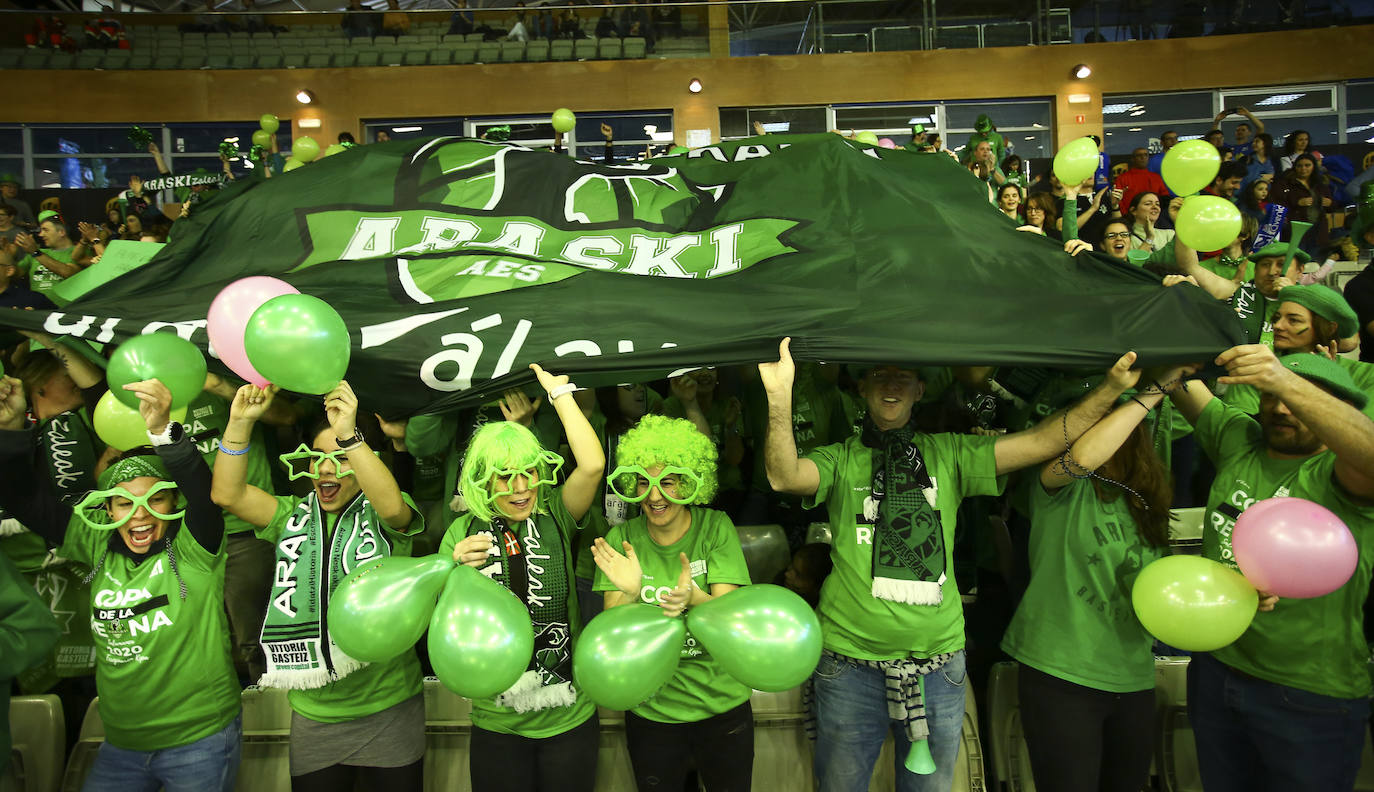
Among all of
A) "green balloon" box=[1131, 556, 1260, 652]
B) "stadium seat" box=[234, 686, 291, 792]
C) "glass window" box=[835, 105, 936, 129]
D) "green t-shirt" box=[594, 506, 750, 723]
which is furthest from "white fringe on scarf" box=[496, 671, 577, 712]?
"glass window" box=[835, 105, 936, 129]

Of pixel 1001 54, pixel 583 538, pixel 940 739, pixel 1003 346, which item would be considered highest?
pixel 1001 54

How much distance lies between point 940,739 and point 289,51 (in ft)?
49.2

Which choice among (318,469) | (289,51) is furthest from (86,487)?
(289,51)

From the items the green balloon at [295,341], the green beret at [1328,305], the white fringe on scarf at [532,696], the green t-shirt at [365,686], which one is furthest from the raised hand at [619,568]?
the green beret at [1328,305]

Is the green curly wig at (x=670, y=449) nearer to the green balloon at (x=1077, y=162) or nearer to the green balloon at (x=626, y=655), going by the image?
the green balloon at (x=626, y=655)

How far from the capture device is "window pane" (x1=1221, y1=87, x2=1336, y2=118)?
1330 centimetres

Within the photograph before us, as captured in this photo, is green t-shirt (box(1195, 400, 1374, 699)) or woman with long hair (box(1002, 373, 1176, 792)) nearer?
green t-shirt (box(1195, 400, 1374, 699))

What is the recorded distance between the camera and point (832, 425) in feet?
13.5

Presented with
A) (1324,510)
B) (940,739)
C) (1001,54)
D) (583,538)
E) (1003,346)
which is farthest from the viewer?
(1001,54)

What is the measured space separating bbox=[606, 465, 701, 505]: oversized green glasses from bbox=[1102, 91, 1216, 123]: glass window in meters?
13.6

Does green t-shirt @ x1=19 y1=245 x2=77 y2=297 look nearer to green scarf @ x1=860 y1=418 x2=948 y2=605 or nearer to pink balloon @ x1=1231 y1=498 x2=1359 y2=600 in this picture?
green scarf @ x1=860 y1=418 x2=948 y2=605

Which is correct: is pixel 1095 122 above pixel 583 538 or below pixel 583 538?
above

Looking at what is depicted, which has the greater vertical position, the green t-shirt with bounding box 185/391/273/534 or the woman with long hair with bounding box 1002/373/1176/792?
the green t-shirt with bounding box 185/391/273/534

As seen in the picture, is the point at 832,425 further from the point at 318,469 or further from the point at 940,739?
the point at 318,469
